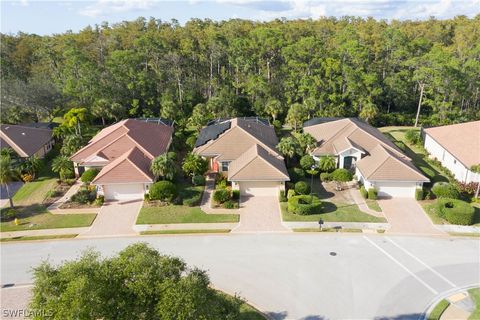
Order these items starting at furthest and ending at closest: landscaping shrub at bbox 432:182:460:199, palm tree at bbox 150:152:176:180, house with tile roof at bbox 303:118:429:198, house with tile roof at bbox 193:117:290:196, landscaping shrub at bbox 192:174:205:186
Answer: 1. landscaping shrub at bbox 192:174:205:186
2. palm tree at bbox 150:152:176:180
3. house with tile roof at bbox 193:117:290:196
4. house with tile roof at bbox 303:118:429:198
5. landscaping shrub at bbox 432:182:460:199

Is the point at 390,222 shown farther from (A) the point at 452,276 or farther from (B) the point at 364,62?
(B) the point at 364,62

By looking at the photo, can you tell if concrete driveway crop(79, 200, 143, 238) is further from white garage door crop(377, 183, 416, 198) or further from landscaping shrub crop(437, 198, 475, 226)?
landscaping shrub crop(437, 198, 475, 226)

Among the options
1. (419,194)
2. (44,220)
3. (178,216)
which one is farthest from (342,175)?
(44,220)

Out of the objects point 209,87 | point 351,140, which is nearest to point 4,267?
point 351,140

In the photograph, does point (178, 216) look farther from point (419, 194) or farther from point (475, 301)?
point (475, 301)

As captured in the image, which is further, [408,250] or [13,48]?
[13,48]

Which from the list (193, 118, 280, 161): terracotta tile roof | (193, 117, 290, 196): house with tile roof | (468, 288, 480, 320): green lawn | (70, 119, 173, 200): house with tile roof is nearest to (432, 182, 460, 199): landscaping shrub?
(468, 288, 480, 320): green lawn
